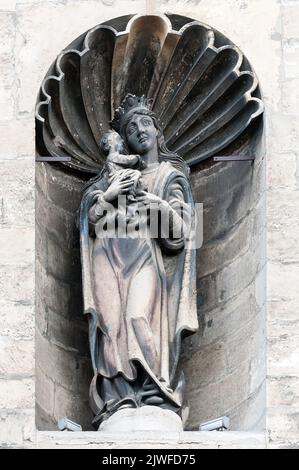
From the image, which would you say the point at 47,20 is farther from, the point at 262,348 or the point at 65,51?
the point at 262,348

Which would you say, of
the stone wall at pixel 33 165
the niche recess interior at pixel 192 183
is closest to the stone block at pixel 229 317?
the niche recess interior at pixel 192 183

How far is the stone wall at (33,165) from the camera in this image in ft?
51.2

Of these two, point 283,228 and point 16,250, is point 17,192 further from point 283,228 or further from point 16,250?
point 283,228

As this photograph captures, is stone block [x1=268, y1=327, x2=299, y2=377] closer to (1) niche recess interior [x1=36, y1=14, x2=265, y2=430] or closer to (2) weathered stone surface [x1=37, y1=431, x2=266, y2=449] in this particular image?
(1) niche recess interior [x1=36, y1=14, x2=265, y2=430]

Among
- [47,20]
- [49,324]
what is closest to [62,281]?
[49,324]

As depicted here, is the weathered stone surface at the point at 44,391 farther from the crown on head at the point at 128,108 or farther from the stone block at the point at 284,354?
the crown on head at the point at 128,108

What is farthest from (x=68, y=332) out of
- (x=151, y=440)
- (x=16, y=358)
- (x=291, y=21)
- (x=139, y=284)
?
(x=291, y=21)

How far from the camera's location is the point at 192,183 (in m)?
16.8

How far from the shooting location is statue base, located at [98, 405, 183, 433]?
15602mm

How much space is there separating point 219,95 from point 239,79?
0.86 ft

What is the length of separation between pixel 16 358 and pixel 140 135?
4.90ft

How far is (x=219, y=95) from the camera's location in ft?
55.1

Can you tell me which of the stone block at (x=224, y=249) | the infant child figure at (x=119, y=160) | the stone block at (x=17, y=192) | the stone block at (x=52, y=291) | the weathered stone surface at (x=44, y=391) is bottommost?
the weathered stone surface at (x=44, y=391)

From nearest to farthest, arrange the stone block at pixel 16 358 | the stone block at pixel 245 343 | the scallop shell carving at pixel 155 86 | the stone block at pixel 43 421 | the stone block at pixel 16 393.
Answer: the stone block at pixel 16 393 → the stone block at pixel 16 358 → the stone block at pixel 43 421 → the stone block at pixel 245 343 → the scallop shell carving at pixel 155 86
